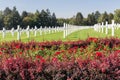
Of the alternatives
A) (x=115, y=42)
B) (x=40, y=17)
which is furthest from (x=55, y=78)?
(x=40, y=17)

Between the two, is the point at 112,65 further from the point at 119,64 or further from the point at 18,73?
the point at 18,73

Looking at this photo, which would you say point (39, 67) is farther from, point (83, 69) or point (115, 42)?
point (115, 42)

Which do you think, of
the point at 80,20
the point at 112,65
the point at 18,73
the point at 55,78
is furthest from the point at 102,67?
the point at 80,20

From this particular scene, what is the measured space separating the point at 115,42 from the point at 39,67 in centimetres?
635

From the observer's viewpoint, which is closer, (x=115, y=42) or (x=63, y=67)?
(x=63, y=67)

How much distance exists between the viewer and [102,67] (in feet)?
23.2

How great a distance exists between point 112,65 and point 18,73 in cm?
189

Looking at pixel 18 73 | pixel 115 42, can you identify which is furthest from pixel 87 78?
pixel 115 42

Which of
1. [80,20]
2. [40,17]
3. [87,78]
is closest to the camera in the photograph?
[87,78]

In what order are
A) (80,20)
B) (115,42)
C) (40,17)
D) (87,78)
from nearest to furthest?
(87,78)
(115,42)
(40,17)
(80,20)

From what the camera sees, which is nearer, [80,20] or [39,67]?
[39,67]

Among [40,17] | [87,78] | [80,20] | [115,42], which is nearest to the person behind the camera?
[87,78]

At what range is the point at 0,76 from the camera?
7.17m

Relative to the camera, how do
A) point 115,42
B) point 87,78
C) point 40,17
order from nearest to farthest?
point 87,78 < point 115,42 < point 40,17
